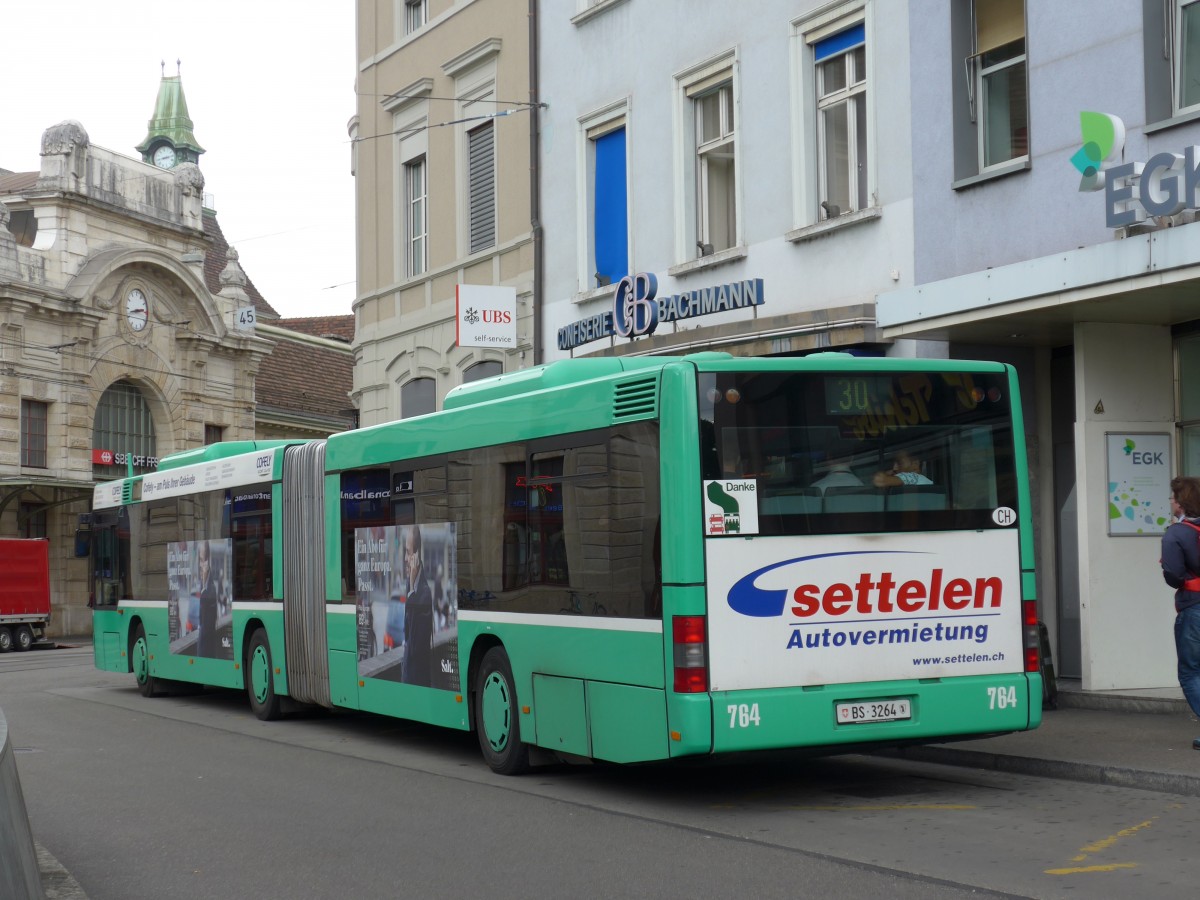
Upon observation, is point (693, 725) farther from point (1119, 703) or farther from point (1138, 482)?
point (1138, 482)

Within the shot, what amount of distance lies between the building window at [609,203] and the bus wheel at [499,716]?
9.46m

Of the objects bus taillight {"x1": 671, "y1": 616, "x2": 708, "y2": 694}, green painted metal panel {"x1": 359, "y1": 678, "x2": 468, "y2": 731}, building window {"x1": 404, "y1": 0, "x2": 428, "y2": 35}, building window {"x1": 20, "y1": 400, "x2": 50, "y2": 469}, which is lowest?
green painted metal panel {"x1": 359, "y1": 678, "x2": 468, "y2": 731}

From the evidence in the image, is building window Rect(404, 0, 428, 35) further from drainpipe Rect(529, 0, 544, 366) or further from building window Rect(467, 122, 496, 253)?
drainpipe Rect(529, 0, 544, 366)

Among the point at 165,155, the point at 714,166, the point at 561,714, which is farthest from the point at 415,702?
the point at 165,155

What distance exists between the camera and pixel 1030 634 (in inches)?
407

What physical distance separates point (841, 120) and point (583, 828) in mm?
10043

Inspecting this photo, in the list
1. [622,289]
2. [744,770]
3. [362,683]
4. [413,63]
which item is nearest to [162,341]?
[413,63]

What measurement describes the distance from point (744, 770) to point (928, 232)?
20.0ft

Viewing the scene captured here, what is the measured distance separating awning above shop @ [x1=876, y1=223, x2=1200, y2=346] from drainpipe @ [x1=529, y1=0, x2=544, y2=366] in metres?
8.21

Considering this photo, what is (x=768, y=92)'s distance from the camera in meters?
18.0

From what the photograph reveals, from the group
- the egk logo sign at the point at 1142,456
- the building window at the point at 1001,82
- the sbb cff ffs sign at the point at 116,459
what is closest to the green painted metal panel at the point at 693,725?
the egk logo sign at the point at 1142,456

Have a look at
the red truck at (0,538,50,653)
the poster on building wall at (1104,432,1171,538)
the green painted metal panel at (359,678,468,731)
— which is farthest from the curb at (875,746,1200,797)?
the red truck at (0,538,50,653)

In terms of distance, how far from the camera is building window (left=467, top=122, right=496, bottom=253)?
24.1 m

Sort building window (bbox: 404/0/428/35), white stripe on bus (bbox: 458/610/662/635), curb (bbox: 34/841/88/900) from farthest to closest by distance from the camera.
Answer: building window (bbox: 404/0/428/35) → white stripe on bus (bbox: 458/610/662/635) → curb (bbox: 34/841/88/900)
